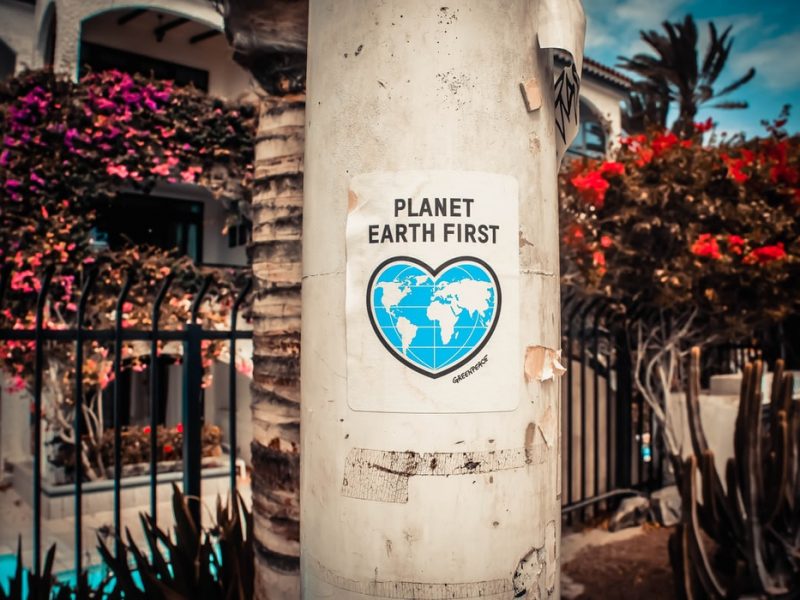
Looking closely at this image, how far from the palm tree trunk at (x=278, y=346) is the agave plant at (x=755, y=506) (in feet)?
7.49

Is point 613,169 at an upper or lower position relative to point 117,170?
lower

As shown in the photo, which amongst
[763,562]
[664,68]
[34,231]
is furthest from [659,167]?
[664,68]

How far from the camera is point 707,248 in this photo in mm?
5527

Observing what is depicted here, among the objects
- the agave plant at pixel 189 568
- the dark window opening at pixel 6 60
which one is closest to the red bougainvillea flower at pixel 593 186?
the agave plant at pixel 189 568

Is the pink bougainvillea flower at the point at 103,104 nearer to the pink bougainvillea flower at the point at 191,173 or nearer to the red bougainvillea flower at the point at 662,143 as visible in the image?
the pink bougainvillea flower at the point at 191,173

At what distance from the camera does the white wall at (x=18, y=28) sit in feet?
36.7

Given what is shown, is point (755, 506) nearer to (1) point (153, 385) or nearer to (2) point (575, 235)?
(2) point (575, 235)

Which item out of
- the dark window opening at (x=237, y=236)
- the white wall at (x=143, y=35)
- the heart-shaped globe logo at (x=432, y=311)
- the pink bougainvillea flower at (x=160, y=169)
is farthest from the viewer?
the dark window opening at (x=237, y=236)

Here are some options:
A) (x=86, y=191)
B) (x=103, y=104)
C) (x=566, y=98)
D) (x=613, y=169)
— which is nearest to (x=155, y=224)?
(x=86, y=191)

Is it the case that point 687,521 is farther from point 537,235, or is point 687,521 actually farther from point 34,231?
point 34,231

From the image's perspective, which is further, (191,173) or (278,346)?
(191,173)

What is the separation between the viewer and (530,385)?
1.51 m

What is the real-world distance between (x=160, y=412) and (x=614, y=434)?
964 cm

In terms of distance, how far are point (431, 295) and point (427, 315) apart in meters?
0.04
